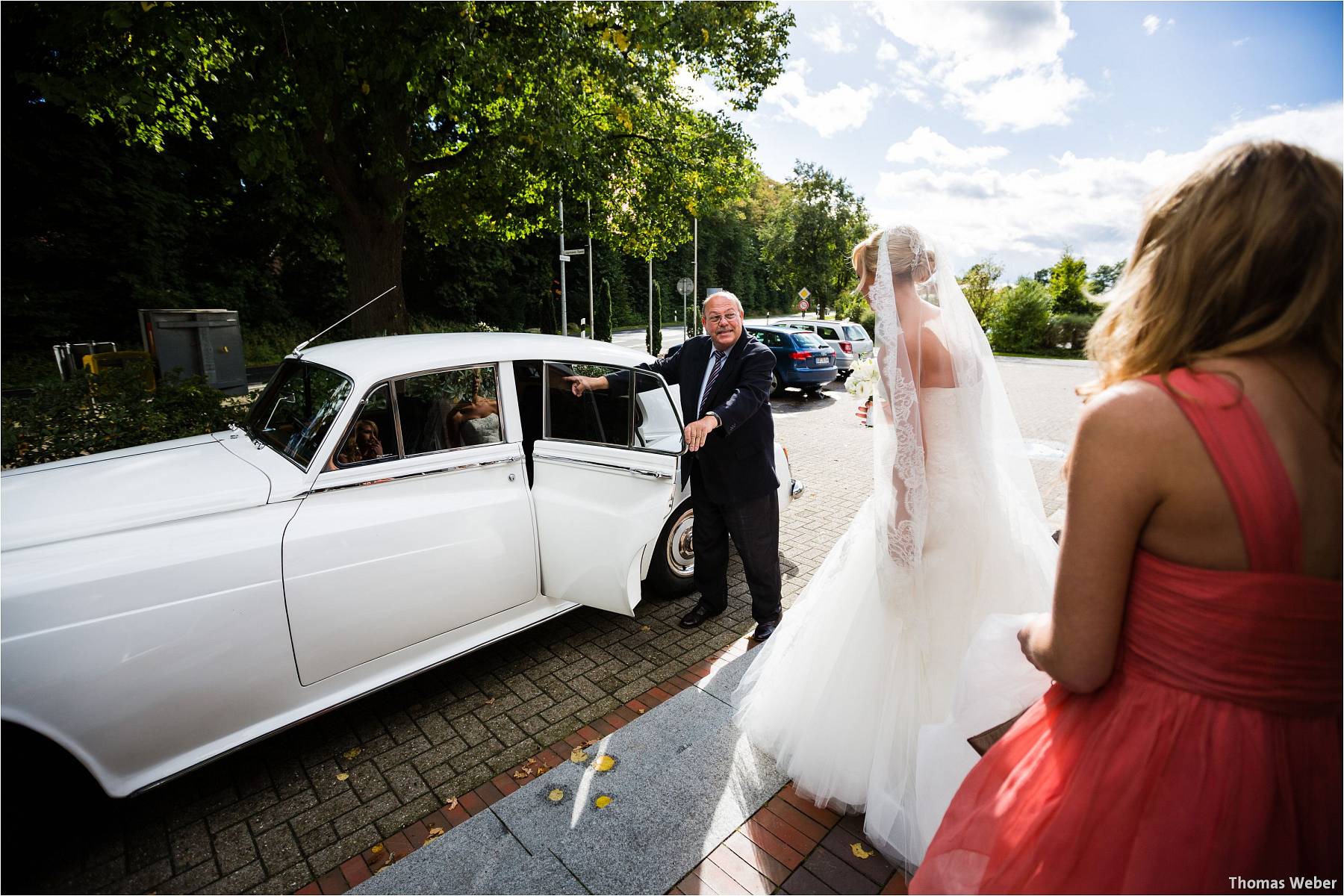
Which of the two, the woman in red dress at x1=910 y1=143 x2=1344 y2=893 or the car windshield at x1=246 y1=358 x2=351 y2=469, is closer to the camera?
the woman in red dress at x1=910 y1=143 x2=1344 y2=893

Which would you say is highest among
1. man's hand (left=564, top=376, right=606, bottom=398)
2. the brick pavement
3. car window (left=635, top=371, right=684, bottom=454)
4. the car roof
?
the car roof

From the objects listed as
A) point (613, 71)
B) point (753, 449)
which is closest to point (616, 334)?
point (613, 71)

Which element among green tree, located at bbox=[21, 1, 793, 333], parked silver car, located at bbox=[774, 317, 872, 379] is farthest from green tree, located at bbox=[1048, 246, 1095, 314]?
green tree, located at bbox=[21, 1, 793, 333]

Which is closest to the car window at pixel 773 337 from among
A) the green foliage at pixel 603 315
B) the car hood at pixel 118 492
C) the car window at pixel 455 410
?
the car window at pixel 455 410

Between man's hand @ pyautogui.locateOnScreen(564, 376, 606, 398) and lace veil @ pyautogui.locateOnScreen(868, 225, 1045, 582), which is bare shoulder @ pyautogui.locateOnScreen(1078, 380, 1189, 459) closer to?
lace veil @ pyautogui.locateOnScreen(868, 225, 1045, 582)

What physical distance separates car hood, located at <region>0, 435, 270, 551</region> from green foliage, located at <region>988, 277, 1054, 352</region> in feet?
129

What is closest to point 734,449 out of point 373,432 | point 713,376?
point 713,376

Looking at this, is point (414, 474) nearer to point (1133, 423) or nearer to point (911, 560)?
point (911, 560)

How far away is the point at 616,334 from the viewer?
134 ft

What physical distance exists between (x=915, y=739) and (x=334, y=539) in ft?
8.87

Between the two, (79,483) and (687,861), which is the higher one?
(79,483)

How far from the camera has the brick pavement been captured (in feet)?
8.29

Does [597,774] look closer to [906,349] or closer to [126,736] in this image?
[126,736]

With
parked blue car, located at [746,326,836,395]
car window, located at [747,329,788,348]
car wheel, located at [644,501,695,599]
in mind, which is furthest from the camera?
car window, located at [747,329,788,348]
